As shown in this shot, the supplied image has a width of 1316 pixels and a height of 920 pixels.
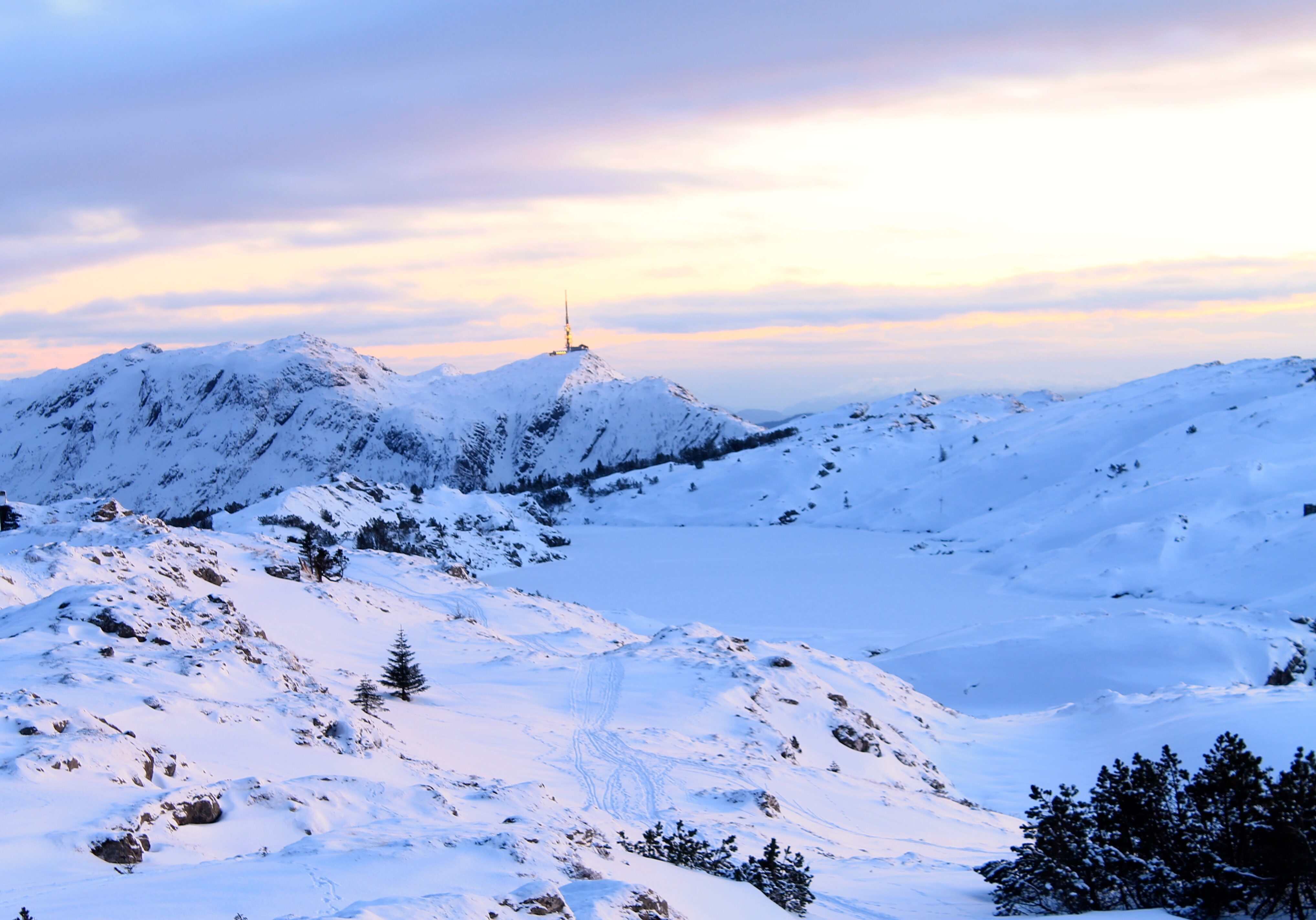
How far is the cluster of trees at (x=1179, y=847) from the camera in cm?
805

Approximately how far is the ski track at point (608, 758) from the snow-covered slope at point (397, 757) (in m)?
0.06

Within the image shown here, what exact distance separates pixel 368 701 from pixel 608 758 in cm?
418

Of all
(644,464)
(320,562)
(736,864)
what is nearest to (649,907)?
(736,864)

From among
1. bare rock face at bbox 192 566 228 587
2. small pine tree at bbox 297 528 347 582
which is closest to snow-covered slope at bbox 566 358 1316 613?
small pine tree at bbox 297 528 347 582

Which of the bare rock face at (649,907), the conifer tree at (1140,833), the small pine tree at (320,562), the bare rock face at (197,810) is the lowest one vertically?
the small pine tree at (320,562)

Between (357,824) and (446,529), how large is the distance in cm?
5928

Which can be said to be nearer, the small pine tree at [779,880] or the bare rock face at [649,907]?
the bare rock face at [649,907]

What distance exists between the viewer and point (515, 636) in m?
29.1

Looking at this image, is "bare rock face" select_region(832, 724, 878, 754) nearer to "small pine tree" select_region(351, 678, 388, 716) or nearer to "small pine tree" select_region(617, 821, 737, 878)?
"small pine tree" select_region(351, 678, 388, 716)

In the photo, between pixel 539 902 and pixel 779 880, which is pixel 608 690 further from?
pixel 539 902

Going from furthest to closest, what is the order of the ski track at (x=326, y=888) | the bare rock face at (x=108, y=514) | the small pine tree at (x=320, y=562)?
1. the small pine tree at (x=320, y=562)
2. the bare rock face at (x=108, y=514)
3. the ski track at (x=326, y=888)

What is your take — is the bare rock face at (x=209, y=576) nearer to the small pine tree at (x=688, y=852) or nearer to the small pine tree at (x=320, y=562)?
the small pine tree at (x=320, y=562)

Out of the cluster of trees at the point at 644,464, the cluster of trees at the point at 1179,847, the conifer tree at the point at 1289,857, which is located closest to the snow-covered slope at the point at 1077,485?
the cluster of trees at the point at 644,464

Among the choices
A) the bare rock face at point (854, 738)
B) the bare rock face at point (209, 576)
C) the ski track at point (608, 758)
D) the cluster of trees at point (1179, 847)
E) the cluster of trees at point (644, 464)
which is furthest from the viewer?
the cluster of trees at point (644, 464)
